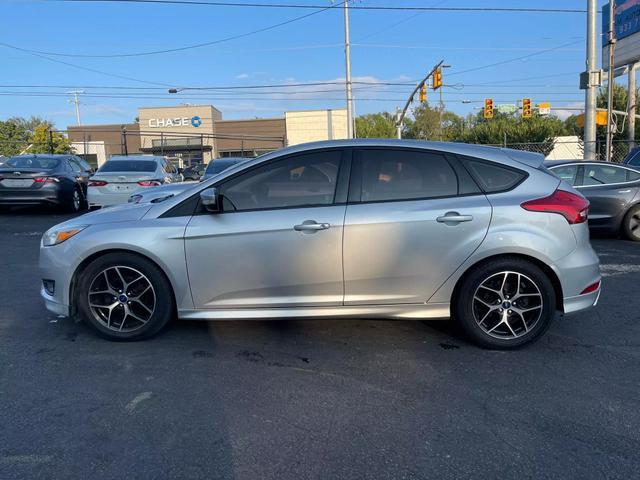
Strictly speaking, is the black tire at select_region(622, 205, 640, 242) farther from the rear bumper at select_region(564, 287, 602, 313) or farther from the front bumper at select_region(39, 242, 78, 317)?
the front bumper at select_region(39, 242, 78, 317)

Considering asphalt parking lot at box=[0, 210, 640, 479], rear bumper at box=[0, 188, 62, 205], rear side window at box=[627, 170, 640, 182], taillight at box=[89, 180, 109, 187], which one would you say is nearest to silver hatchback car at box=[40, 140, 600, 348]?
asphalt parking lot at box=[0, 210, 640, 479]

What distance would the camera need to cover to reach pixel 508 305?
164 inches

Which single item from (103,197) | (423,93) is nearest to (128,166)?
(103,197)

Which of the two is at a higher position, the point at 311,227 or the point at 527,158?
the point at 527,158

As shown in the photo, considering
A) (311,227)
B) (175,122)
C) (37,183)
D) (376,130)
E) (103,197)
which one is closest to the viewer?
(311,227)

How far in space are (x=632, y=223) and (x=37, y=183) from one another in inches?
489

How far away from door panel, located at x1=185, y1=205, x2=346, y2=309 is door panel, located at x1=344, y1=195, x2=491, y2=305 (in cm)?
13

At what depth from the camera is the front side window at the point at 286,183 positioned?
421 centimetres

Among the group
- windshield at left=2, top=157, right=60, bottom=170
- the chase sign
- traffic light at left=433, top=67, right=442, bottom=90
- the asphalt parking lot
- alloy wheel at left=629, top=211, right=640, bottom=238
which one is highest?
the chase sign

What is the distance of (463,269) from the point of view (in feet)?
13.5

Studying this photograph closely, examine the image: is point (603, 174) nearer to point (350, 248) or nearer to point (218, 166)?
point (350, 248)

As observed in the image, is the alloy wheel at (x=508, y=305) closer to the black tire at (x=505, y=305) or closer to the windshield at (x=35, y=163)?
the black tire at (x=505, y=305)

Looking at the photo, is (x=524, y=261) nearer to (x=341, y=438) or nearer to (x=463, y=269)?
(x=463, y=269)

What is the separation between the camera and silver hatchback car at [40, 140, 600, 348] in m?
4.07
